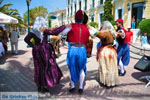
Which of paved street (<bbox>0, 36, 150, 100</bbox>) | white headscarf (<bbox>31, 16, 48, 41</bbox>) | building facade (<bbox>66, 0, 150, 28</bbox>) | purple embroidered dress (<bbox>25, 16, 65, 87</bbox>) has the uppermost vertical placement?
building facade (<bbox>66, 0, 150, 28</bbox>)

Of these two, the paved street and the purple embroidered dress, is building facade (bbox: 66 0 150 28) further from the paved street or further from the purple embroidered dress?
the purple embroidered dress

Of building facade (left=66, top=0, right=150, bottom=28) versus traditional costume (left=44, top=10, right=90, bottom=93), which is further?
building facade (left=66, top=0, right=150, bottom=28)

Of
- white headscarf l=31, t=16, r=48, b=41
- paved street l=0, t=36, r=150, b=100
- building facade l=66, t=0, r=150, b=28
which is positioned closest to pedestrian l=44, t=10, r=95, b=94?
white headscarf l=31, t=16, r=48, b=41

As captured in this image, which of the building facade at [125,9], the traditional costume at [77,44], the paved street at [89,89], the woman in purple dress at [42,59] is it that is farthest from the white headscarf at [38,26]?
the building facade at [125,9]

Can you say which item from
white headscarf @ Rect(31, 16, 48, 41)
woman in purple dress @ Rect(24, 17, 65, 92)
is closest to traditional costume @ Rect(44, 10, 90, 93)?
woman in purple dress @ Rect(24, 17, 65, 92)

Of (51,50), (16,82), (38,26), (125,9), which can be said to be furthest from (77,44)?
(125,9)

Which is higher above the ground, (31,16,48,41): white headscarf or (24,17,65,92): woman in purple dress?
(31,16,48,41): white headscarf

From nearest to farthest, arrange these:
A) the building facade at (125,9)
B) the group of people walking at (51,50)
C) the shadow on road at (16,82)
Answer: the group of people walking at (51,50) → the shadow on road at (16,82) → the building facade at (125,9)

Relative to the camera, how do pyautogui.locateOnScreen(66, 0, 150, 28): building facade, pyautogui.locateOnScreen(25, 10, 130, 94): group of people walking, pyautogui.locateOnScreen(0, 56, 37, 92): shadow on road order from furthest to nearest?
pyautogui.locateOnScreen(66, 0, 150, 28): building facade → pyautogui.locateOnScreen(0, 56, 37, 92): shadow on road → pyautogui.locateOnScreen(25, 10, 130, 94): group of people walking

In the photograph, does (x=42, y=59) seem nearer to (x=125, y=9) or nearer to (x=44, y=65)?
(x=44, y=65)

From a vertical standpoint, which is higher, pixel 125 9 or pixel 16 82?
pixel 125 9

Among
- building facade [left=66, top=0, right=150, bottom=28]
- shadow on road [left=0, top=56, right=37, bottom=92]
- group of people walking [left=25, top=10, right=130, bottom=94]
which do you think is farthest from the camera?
building facade [left=66, top=0, right=150, bottom=28]

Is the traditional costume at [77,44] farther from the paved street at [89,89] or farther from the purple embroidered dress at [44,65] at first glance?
the paved street at [89,89]

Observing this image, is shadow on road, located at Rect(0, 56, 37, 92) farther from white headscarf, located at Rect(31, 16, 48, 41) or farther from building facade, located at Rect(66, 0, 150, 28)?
building facade, located at Rect(66, 0, 150, 28)
